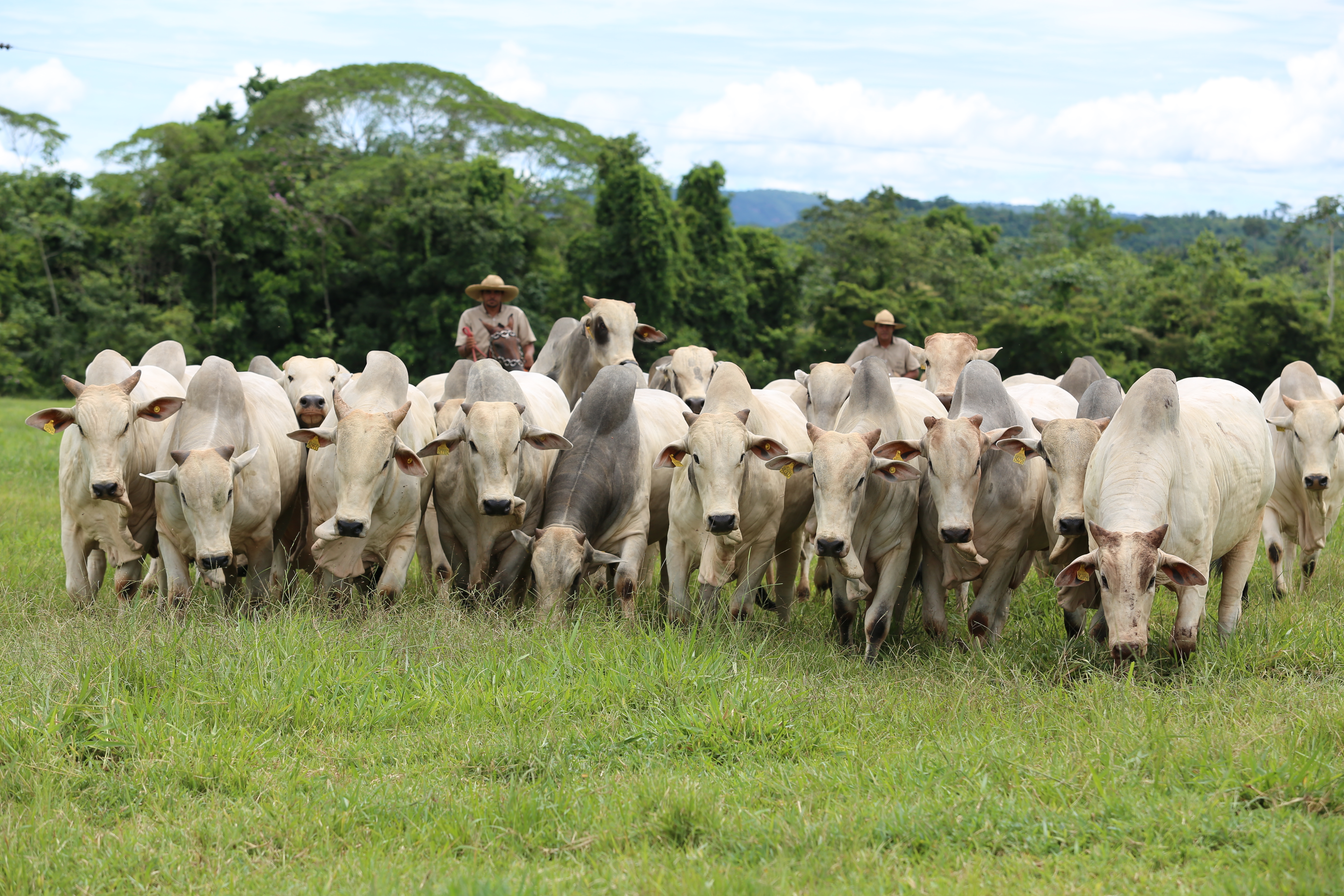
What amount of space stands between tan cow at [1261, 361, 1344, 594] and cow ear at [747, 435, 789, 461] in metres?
3.32

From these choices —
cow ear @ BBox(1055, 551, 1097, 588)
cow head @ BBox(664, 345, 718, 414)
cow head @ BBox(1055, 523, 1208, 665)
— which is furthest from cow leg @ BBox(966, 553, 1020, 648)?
cow head @ BBox(664, 345, 718, 414)

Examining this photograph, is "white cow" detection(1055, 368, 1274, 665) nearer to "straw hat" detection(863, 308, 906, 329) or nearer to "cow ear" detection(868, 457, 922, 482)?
"cow ear" detection(868, 457, 922, 482)

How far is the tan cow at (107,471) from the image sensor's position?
6512 millimetres

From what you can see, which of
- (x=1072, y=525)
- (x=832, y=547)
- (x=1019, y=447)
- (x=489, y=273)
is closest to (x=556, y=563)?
(x=832, y=547)

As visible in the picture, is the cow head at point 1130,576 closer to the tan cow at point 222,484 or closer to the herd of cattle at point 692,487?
the herd of cattle at point 692,487

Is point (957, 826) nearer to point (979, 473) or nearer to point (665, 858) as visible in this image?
point (665, 858)

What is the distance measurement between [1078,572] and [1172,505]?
0.62m

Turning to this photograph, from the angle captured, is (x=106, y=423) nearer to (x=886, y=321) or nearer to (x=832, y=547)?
(x=832, y=547)

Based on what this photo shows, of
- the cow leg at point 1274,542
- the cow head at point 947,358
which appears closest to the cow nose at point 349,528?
the cow head at point 947,358

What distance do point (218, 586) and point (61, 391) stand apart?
23.9 m

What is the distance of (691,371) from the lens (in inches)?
362

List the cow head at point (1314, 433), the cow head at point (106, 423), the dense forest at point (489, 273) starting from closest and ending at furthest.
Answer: the cow head at point (106, 423) → the cow head at point (1314, 433) → the dense forest at point (489, 273)

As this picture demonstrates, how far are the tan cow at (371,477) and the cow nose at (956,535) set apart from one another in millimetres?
2759

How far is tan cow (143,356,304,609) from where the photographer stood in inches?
250
